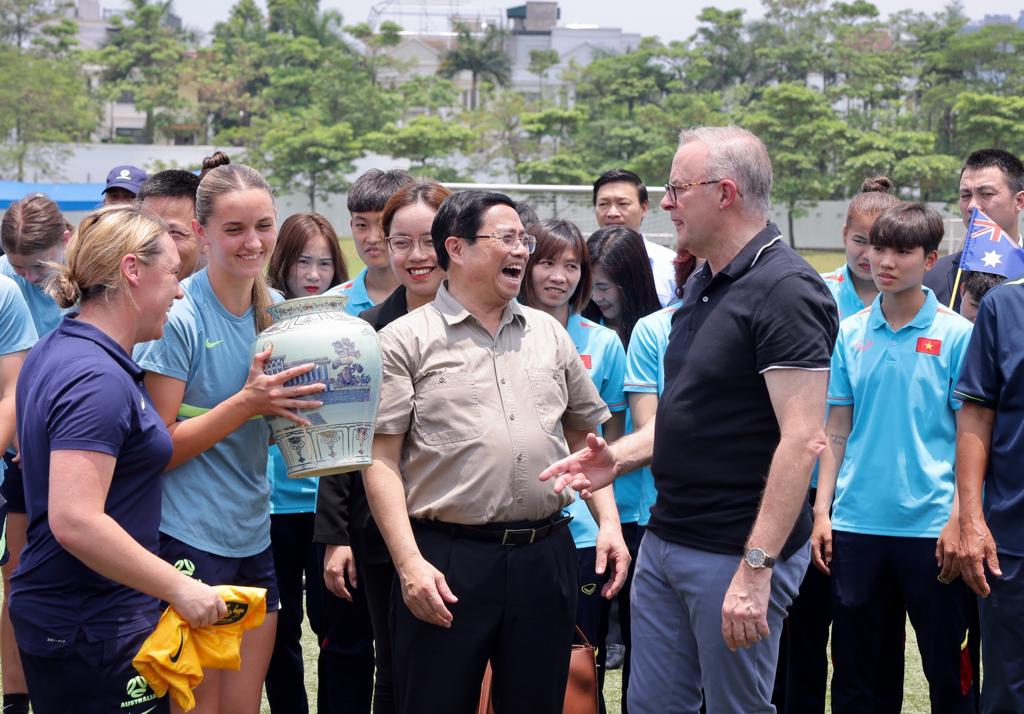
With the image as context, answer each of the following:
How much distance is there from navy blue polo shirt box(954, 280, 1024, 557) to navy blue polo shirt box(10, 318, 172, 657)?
2710 mm

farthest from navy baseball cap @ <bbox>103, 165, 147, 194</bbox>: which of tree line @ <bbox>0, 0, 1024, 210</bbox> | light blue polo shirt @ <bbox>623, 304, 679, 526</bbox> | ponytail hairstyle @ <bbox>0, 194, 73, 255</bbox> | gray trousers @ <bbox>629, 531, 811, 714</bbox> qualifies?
tree line @ <bbox>0, 0, 1024, 210</bbox>

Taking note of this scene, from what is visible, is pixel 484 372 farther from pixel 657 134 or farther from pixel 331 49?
pixel 331 49

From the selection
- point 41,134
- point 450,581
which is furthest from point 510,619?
point 41,134

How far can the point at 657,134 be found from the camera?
5909 centimetres

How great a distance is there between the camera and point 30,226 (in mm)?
5293

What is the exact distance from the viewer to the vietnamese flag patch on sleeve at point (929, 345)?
180 inches

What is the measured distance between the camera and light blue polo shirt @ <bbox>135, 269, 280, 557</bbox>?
3.51m

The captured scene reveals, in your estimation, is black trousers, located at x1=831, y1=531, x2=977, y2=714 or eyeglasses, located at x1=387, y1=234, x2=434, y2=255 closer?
eyeglasses, located at x1=387, y1=234, x2=434, y2=255

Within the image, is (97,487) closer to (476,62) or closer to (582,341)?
(582,341)

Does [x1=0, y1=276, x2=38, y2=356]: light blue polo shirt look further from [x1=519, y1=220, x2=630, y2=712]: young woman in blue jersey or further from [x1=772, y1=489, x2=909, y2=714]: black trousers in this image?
[x1=772, y1=489, x2=909, y2=714]: black trousers

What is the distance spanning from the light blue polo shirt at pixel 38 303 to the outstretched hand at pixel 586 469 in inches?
124

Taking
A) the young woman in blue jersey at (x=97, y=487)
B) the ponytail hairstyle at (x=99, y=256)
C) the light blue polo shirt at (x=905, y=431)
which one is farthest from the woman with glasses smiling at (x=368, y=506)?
the light blue polo shirt at (x=905, y=431)

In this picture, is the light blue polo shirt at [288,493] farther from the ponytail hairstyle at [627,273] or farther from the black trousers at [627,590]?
the ponytail hairstyle at [627,273]

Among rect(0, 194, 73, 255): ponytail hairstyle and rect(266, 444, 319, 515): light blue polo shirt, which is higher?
rect(0, 194, 73, 255): ponytail hairstyle
